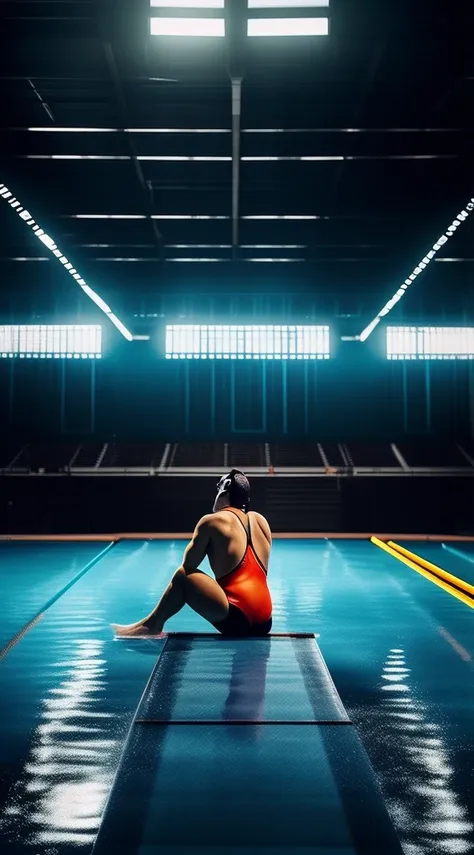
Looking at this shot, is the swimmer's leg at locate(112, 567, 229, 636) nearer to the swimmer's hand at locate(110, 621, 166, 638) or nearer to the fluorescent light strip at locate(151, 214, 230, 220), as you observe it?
the swimmer's hand at locate(110, 621, 166, 638)

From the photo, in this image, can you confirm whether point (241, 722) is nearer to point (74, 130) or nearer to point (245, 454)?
point (74, 130)

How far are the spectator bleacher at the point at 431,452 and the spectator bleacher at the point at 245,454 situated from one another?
3.23 metres

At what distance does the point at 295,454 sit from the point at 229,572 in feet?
41.4

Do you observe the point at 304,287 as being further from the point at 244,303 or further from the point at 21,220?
the point at 21,220

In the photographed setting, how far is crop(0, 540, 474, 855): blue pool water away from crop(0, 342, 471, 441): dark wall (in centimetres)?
958

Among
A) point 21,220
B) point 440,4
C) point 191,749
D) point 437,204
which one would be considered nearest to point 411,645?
point 191,749

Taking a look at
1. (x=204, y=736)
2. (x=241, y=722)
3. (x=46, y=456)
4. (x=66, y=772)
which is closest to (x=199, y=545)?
(x=241, y=722)

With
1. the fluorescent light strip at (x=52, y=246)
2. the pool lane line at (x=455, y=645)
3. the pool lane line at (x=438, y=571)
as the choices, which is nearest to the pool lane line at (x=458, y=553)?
the pool lane line at (x=438, y=571)

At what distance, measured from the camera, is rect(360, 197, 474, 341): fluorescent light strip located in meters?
9.40

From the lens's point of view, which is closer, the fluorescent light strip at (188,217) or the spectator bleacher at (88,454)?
the fluorescent light strip at (188,217)

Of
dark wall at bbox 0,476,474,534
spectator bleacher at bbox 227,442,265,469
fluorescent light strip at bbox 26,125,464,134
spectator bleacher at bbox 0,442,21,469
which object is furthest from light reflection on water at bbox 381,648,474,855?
spectator bleacher at bbox 0,442,21,469

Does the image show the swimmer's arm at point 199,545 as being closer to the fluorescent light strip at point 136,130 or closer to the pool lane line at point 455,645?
the pool lane line at point 455,645

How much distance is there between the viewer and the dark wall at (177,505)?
14.2 metres

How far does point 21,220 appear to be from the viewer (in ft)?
33.9
